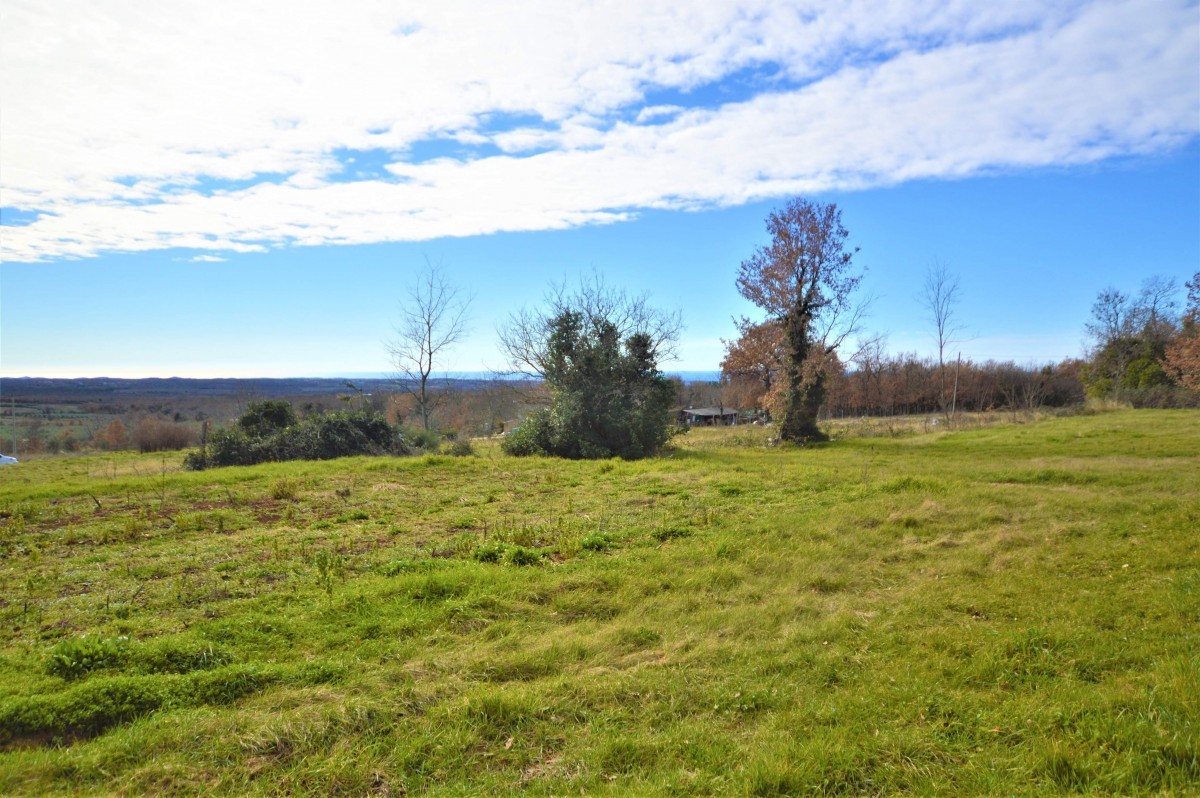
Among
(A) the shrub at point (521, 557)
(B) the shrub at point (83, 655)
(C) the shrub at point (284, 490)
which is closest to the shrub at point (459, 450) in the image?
(C) the shrub at point (284, 490)

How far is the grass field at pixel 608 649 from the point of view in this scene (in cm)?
340

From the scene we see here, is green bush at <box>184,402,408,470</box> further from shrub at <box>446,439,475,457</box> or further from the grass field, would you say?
the grass field

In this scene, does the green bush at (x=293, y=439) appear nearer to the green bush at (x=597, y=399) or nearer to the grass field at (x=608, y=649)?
the green bush at (x=597, y=399)

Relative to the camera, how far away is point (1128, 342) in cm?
4294

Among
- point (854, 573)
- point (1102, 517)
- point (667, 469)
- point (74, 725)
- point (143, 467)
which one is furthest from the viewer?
point (143, 467)

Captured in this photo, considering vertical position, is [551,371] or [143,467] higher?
[551,371]

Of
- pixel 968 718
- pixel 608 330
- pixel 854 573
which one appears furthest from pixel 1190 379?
pixel 968 718

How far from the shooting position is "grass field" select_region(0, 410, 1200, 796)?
11.1ft

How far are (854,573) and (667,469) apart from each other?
28.6ft

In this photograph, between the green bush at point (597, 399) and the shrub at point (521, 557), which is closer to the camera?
the shrub at point (521, 557)

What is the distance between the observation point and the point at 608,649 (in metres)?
5.01

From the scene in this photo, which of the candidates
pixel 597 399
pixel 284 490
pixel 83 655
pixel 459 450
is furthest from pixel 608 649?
pixel 459 450

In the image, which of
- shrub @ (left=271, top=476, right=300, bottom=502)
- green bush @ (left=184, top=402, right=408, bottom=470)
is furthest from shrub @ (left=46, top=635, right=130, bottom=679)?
green bush @ (left=184, top=402, right=408, bottom=470)

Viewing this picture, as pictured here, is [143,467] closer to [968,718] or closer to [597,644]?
[597,644]
